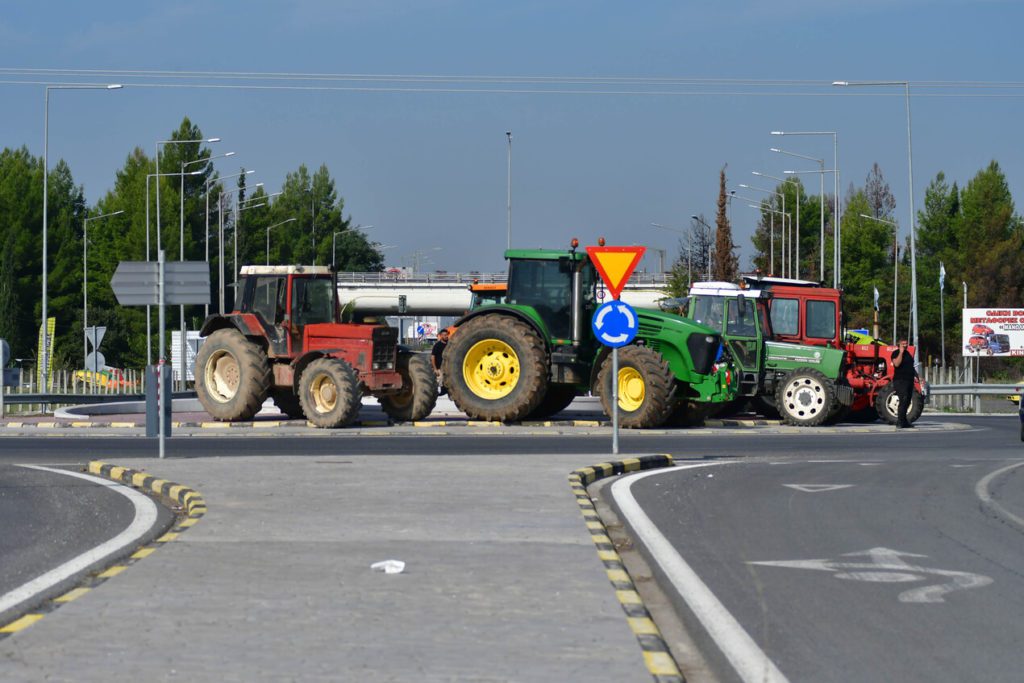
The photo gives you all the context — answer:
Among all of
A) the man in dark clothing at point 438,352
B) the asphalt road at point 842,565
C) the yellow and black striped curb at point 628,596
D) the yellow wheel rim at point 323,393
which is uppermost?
the man in dark clothing at point 438,352

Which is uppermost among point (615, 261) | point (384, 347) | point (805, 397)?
point (615, 261)

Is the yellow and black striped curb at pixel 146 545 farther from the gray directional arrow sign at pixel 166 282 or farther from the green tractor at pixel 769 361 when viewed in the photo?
the green tractor at pixel 769 361

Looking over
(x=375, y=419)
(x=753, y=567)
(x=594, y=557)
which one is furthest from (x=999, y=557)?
(x=375, y=419)

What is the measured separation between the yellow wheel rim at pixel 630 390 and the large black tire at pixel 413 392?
13.1 feet

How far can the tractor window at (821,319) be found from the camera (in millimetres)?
34688

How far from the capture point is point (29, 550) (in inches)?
487

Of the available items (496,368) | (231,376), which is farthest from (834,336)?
(231,376)

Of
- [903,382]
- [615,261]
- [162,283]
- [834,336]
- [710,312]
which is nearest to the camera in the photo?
[162,283]

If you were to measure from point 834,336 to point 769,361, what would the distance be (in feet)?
6.41

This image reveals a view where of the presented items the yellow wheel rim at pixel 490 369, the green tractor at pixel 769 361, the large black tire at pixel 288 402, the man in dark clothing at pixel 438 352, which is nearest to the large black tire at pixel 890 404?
the green tractor at pixel 769 361

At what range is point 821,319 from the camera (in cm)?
3478

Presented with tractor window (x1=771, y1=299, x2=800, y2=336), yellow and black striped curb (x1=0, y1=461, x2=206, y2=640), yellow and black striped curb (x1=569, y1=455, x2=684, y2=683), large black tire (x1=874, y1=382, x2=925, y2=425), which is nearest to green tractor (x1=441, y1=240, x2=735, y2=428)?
tractor window (x1=771, y1=299, x2=800, y2=336)

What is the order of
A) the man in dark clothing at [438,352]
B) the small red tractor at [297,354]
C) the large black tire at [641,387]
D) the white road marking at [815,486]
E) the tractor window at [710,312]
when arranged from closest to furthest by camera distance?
the white road marking at [815,486] < the large black tire at [641,387] < the small red tractor at [297,354] < the man in dark clothing at [438,352] < the tractor window at [710,312]

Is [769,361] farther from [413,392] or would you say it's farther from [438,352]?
[413,392]
